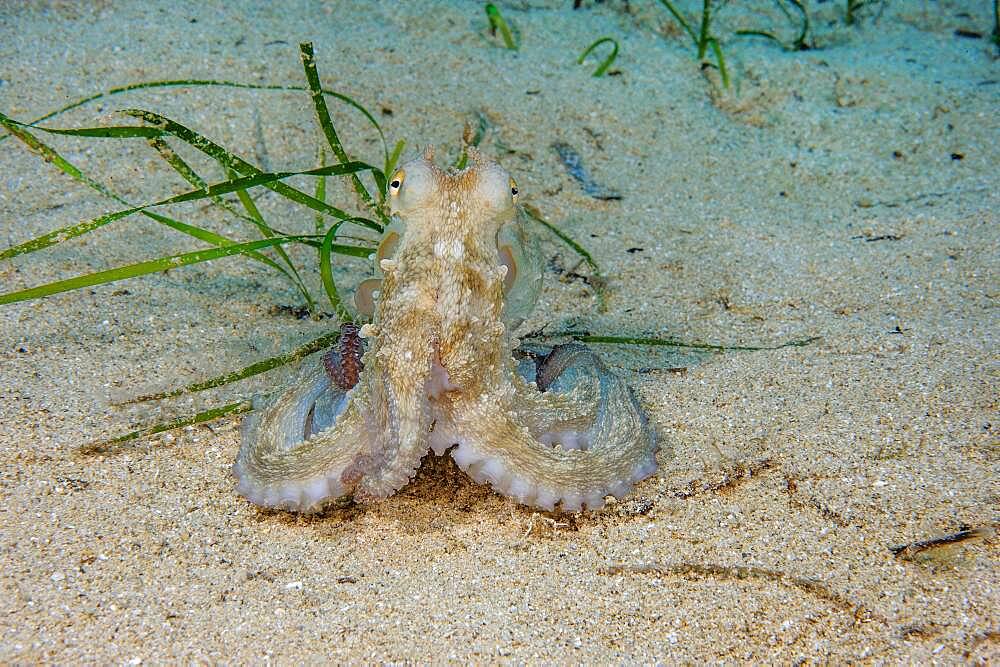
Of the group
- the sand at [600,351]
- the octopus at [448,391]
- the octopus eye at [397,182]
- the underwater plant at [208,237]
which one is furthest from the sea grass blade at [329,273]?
the octopus eye at [397,182]

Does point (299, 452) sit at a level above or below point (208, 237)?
below

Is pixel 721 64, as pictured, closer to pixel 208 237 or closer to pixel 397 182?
pixel 208 237

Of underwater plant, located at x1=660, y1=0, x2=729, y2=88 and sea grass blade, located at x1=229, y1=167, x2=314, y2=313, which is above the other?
underwater plant, located at x1=660, y1=0, x2=729, y2=88

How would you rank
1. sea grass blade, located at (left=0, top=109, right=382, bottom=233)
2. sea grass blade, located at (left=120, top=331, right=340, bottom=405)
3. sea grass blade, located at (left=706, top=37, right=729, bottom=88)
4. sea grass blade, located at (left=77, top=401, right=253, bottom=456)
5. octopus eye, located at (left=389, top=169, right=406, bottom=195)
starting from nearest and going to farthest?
octopus eye, located at (left=389, top=169, right=406, bottom=195) < sea grass blade, located at (left=77, top=401, right=253, bottom=456) < sea grass blade, located at (left=120, top=331, right=340, bottom=405) < sea grass blade, located at (left=0, top=109, right=382, bottom=233) < sea grass blade, located at (left=706, top=37, right=729, bottom=88)

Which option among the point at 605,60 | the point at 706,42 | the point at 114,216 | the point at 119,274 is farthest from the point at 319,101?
the point at 706,42

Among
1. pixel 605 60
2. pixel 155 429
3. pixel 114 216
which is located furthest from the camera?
pixel 605 60

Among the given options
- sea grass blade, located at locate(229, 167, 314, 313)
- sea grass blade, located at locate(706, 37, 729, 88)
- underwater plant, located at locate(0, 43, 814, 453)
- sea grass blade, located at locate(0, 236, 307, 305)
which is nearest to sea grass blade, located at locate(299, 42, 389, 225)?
underwater plant, located at locate(0, 43, 814, 453)

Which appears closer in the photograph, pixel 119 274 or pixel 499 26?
pixel 119 274

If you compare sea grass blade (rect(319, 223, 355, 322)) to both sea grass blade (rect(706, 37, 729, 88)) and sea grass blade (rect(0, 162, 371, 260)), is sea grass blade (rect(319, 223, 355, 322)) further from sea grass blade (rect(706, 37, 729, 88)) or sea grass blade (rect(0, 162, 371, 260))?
sea grass blade (rect(706, 37, 729, 88))
